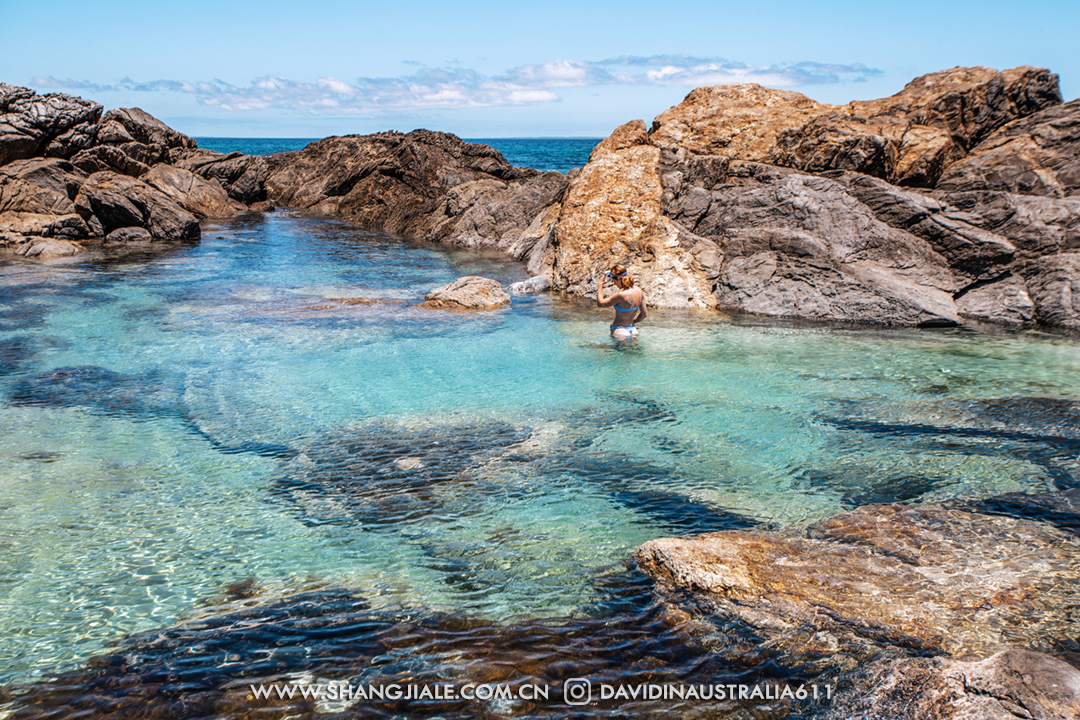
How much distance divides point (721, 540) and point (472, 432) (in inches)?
153

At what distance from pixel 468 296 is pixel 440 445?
26.4 feet

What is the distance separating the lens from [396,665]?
4.21 m

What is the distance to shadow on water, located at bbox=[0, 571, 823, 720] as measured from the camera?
12.6 ft

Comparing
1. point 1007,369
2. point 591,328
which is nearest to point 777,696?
point 1007,369

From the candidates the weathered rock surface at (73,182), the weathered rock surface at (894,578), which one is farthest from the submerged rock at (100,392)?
the weathered rock surface at (73,182)

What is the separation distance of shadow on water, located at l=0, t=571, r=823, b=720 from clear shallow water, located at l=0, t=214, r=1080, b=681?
0.25 meters

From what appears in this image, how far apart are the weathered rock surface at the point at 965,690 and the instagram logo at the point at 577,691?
4.09 ft

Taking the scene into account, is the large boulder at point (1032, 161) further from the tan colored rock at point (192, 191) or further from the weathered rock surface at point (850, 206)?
the tan colored rock at point (192, 191)

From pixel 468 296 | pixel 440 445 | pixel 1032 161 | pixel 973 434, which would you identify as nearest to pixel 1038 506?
pixel 973 434

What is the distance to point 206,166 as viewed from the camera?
38.4 metres

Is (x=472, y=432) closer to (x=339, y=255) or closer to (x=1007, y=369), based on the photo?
(x=1007, y=369)

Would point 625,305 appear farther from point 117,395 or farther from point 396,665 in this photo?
point 396,665

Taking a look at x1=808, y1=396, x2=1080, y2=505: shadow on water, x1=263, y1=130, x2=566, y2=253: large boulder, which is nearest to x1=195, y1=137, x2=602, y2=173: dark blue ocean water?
x1=263, y1=130, x2=566, y2=253: large boulder

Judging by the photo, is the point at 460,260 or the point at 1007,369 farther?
the point at 460,260
